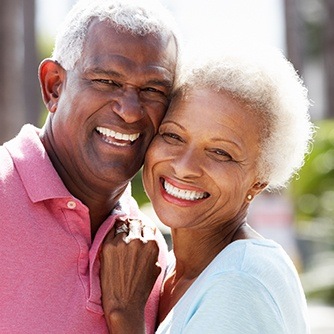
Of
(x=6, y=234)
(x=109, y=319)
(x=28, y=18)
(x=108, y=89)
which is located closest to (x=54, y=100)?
(x=108, y=89)

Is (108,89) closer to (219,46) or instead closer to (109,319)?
(219,46)

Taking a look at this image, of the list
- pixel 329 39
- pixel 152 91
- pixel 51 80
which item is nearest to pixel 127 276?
pixel 152 91

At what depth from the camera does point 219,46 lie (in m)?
3.89

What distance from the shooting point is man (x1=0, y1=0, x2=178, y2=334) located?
3713 millimetres

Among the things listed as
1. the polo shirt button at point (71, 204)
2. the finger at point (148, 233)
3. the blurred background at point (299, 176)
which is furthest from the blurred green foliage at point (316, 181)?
the polo shirt button at point (71, 204)

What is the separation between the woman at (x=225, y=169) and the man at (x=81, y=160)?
13cm

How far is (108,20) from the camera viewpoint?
399 centimetres

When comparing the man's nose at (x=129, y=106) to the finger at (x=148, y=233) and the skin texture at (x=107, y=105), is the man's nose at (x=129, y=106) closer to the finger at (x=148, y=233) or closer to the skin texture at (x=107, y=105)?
the skin texture at (x=107, y=105)

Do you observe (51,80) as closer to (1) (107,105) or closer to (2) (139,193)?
(1) (107,105)

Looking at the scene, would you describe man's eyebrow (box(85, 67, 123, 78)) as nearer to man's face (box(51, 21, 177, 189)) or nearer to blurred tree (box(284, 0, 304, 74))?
man's face (box(51, 21, 177, 189))

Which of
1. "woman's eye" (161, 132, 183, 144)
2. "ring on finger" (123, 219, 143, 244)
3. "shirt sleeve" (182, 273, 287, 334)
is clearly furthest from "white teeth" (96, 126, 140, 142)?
"shirt sleeve" (182, 273, 287, 334)

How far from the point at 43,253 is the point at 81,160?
1.55 ft

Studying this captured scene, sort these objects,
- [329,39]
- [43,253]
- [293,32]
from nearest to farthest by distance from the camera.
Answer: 1. [43,253]
2. [329,39]
3. [293,32]

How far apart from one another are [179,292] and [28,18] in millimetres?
17388
